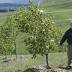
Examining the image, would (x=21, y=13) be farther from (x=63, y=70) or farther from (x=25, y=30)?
(x=63, y=70)

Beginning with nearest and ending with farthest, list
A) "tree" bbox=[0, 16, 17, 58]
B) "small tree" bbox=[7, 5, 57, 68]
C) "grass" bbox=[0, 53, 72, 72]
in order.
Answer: "small tree" bbox=[7, 5, 57, 68]
"grass" bbox=[0, 53, 72, 72]
"tree" bbox=[0, 16, 17, 58]

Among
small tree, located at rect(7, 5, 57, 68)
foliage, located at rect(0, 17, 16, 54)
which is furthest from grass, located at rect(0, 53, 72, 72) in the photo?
foliage, located at rect(0, 17, 16, 54)

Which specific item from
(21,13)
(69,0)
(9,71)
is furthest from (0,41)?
(69,0)

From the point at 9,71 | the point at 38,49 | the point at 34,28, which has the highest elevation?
the point at 34,28

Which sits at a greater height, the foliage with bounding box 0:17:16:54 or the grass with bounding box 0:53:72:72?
the foliage with bounding box 0:17:16:54

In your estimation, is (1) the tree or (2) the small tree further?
(1) the tree

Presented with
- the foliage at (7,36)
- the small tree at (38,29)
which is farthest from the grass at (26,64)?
the foliage at (7,36)

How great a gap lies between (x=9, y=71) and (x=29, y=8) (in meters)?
4.59

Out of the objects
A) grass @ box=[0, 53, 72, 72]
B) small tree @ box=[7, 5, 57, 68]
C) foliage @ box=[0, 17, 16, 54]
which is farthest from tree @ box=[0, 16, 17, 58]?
small tree @ box=[7, 5, 57, 68]

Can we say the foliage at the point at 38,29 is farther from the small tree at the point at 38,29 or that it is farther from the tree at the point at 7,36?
the tree at the point at 7,36

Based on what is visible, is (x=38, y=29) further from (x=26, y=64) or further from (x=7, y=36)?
(x=7, y=36)

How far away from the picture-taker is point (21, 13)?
19297mm

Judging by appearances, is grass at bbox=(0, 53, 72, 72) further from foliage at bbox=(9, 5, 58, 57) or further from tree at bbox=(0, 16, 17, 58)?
tree at bbox=(0, 16, 17, 58)

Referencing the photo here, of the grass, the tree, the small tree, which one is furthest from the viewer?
the tree
